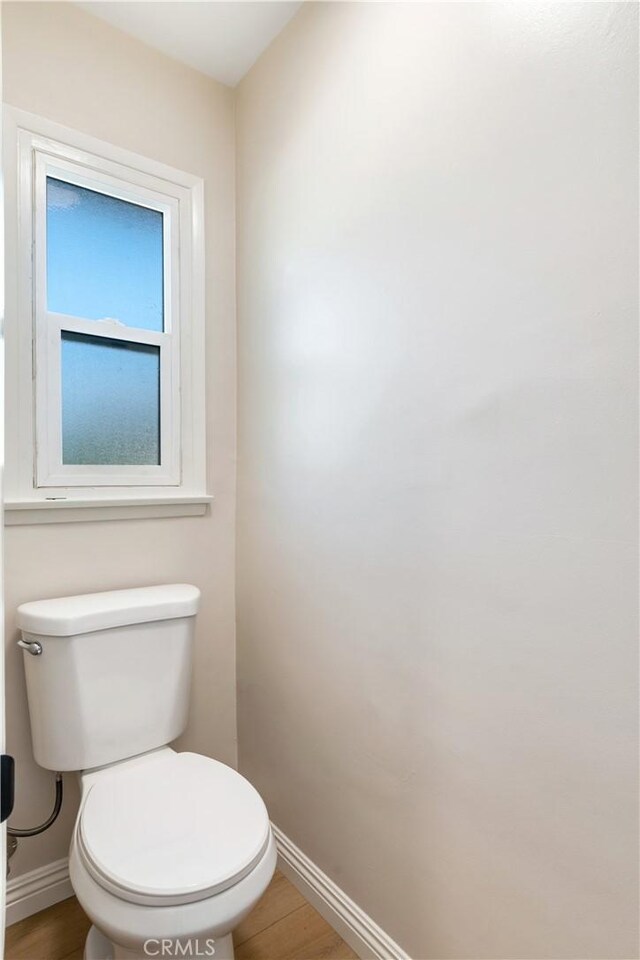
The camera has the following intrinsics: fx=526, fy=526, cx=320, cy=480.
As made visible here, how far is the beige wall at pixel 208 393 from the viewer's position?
4.65 feet

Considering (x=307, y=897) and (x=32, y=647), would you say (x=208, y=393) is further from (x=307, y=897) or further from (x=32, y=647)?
(x=307, y=897)

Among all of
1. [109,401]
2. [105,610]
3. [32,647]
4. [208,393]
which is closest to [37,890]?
[32,647]

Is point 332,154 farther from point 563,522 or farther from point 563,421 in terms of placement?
point 563,522

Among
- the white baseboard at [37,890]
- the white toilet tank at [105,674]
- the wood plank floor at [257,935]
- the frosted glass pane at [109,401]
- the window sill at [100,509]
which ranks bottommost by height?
the wood plank floor at [257,935]

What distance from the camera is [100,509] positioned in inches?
60.2

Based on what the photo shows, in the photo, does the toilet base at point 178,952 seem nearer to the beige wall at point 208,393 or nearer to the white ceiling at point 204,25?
the beige wall at point 208,393

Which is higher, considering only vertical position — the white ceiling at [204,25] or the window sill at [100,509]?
the white ceiling at [204,25]

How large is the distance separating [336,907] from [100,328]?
1.71 m

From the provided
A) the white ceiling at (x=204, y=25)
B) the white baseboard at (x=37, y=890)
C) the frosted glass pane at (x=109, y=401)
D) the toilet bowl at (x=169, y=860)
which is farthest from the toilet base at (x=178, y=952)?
the white ceiling at (x=204, y=25)

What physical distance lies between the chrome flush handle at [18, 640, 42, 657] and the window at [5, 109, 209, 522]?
329mm

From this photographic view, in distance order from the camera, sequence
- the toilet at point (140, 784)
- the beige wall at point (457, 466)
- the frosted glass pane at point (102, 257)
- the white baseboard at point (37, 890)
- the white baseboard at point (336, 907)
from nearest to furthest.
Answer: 1. the beige wall at point (457, 466)
2. the toilet at point (140, 784)
3. the white baseboard at point (336, 907)
4. the white baseboard at point (37, 890)
5. the frosted glass pane at point (102, 257)

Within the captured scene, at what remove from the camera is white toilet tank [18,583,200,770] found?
1.30 m

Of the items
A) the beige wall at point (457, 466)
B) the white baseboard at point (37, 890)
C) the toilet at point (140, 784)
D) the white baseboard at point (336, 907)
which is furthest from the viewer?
the white baseboard at point (37, 890)

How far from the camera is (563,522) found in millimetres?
888
